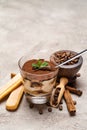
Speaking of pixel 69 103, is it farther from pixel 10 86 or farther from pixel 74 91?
pixel 10 86

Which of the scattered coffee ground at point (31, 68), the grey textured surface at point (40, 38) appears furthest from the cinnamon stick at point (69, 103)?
the scattered coffee ground at point (31, 68)

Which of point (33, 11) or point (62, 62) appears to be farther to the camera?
point (33, 11)

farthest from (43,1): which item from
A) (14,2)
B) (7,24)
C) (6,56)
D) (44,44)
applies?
(6,56)

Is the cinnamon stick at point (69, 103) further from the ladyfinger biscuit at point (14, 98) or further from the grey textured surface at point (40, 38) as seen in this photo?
the ladyfinger biscuit at point (14, 98)

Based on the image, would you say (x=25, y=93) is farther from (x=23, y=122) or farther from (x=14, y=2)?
(x=14, y=2)

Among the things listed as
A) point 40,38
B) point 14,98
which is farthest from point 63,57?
point 40,38
